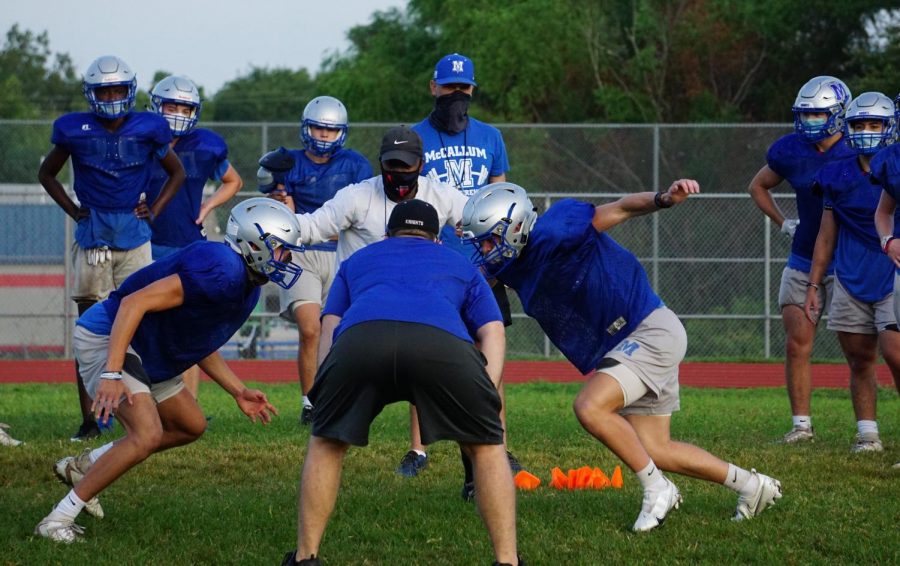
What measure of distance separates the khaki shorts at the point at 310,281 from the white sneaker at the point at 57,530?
4.03 m

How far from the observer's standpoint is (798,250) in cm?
976

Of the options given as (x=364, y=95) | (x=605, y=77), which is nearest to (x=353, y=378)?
(x=605, y=77)

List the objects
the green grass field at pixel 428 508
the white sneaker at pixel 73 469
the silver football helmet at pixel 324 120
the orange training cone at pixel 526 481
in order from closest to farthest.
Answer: the green grass field at pixel 428 508
the white sneaker at pixel 73 469
the orange training cone at pixel 526 481
the silver football helmet at pixel 324 120

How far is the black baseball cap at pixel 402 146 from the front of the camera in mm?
7277

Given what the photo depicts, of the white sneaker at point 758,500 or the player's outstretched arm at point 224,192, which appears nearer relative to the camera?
the white sneaker at point 758,500

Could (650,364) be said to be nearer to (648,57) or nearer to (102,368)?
(102,368)

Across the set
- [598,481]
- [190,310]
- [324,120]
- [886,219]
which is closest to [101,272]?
[324,120]

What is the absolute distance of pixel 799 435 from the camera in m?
9.68

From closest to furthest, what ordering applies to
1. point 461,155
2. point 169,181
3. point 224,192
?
point 461,155 → point 169,181 → point 224,192

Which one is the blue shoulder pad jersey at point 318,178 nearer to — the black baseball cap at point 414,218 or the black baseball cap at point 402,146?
the black baseball cap at point 402,146

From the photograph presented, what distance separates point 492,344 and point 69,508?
2271 millimetres

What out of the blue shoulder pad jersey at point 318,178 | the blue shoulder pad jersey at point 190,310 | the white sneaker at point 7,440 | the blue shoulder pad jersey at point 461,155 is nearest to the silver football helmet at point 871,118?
the blue shoulder pad jersey at point 461,155

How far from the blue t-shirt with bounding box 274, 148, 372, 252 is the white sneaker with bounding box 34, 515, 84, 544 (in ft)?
14.5

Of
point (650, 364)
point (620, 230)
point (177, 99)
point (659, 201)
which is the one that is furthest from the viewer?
point (620, 230)
